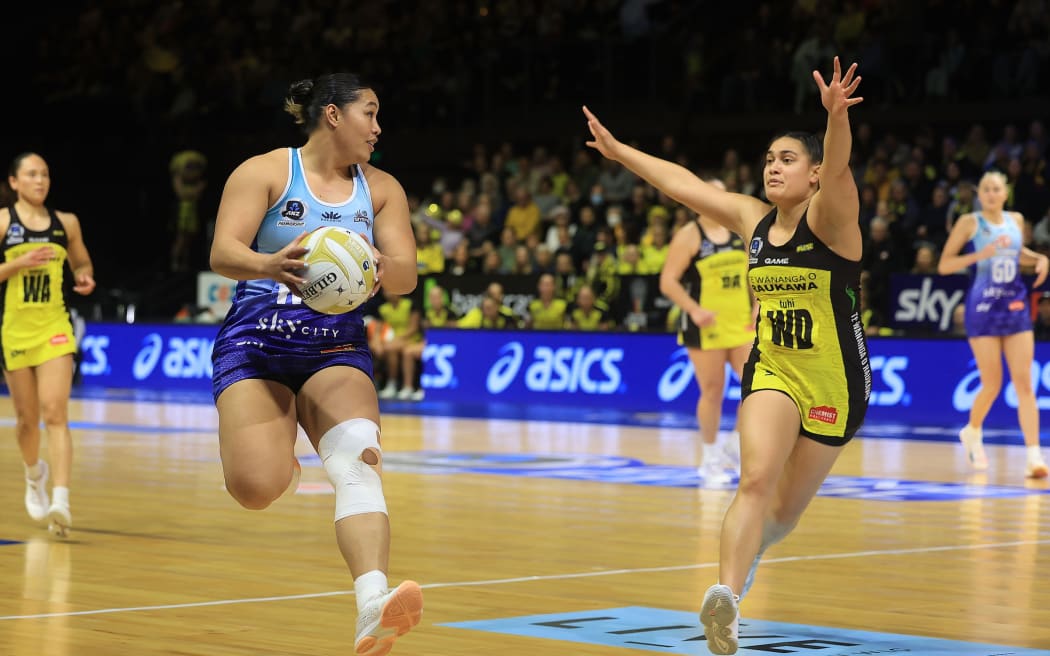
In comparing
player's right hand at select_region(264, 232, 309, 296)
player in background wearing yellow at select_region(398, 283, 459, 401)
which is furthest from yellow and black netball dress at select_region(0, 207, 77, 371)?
player in background wearing yellow at select_region(398, 283, 459, 401)

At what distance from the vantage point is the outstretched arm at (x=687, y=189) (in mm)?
6941

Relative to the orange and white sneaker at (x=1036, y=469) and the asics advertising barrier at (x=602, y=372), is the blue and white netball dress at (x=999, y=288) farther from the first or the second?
the asics advertising barrier at (x=602, y=372)

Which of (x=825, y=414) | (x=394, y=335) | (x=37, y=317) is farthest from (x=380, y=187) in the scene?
(x=394, y=335)

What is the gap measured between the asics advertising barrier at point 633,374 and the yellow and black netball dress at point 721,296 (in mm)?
5719

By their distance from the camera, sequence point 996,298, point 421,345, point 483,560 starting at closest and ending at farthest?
point 483,560 → point 996,298 → point 421,345

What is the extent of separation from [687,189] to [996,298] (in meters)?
7.55

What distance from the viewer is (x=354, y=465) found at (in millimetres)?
5961

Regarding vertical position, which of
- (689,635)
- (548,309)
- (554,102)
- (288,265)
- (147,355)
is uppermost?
(554,102)

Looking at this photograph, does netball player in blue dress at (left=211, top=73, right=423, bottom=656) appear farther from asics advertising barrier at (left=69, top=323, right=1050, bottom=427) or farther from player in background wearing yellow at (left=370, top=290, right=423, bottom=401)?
player in background wearing yellow at (left=370, top=290, right=423, bottom=401)

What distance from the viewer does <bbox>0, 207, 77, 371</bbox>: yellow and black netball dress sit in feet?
33.5

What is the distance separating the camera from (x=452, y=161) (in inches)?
1160

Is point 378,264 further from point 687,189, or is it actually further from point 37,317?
point 37,317

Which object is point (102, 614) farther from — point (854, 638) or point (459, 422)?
point (459, 422)

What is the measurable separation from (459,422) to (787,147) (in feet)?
41.5
